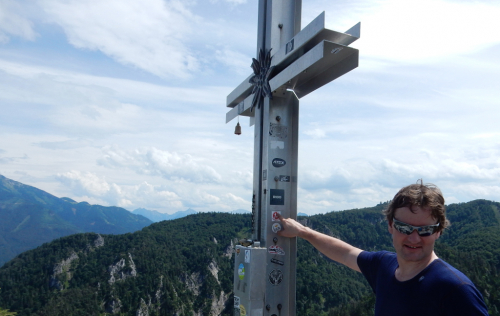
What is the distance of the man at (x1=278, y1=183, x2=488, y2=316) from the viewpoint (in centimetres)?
220

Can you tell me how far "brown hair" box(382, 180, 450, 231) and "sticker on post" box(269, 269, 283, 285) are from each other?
7.64ft

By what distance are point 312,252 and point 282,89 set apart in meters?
138

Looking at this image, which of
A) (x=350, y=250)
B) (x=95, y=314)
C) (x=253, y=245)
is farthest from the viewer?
(x=95, y=314)

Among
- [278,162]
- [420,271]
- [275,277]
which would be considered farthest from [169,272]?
[420,271]

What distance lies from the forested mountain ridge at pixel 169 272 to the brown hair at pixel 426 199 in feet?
340

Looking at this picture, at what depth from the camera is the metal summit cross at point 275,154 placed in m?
4.37

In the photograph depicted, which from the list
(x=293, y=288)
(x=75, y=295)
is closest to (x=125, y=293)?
(x=75, y=295)

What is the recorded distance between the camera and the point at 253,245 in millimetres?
4613

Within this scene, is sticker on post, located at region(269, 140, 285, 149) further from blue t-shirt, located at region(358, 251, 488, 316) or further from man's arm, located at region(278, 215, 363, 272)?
blue t-shirt, located at region(358, 251, 488, 316)

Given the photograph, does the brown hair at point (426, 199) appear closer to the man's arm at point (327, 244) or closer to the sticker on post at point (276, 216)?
the man's arm at point (327, 244)

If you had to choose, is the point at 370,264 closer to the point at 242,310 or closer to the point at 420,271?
the point at 420,271

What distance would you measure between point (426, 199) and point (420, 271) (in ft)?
1.46

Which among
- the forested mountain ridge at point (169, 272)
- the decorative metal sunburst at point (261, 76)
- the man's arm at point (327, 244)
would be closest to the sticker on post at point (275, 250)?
the man's arm at point (327, 244)

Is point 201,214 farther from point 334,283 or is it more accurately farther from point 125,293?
point 334,283
